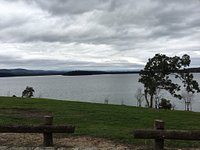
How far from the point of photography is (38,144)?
9.18m

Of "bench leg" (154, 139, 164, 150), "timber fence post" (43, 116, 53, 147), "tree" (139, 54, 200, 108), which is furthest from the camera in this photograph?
"tree" (139, 54, 200, 108)

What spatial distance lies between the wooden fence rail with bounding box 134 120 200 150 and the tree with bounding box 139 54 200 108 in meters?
38.4

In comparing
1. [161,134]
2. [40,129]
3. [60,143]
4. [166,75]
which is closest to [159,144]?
[161,134]

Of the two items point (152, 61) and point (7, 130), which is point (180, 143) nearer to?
point (7, 130)

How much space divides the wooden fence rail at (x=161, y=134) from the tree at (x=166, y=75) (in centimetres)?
3837

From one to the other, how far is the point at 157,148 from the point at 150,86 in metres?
41.4

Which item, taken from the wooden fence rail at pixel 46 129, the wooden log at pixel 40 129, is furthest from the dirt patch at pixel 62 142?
the wooden log at pixel 40 129

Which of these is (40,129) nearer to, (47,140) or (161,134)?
(47,140)

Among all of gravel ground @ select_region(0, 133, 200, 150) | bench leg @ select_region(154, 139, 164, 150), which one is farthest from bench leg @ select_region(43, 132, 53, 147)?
bench leg @ select_region(154, 139, 164, 150)

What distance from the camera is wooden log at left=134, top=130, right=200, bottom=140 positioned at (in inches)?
309

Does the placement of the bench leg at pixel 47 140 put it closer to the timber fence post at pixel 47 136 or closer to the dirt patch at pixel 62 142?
the timber fence post at pixel 47 136

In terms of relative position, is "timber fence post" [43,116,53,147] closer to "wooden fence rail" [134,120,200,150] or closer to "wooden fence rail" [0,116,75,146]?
"wooden fence rail" [0,116,75,146]

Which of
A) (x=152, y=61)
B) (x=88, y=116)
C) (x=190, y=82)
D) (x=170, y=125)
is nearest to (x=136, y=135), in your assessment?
(x=170, y=125)

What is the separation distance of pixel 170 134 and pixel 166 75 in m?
40.9
